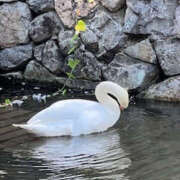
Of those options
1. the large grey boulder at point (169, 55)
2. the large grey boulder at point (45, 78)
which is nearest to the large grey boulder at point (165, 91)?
the large grey boulder at point (169, 55)

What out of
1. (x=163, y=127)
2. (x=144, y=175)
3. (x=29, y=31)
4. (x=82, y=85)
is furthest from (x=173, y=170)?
(x=29, y=31)

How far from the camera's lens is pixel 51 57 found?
9.44 metres

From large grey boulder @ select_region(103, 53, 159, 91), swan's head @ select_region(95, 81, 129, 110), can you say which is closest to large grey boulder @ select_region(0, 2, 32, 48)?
large grey boulder @ select_region(103, 53, 159, 91)

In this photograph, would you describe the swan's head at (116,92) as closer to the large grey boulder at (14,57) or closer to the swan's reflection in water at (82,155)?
the swan's reflection in water at (82,155)

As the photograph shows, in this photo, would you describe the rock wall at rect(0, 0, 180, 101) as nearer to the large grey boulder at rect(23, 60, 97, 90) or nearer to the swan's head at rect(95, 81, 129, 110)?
the large grey boulder at rect(23, 60, 97, 90)

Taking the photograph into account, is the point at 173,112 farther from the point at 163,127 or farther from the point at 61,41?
the point at 61,41

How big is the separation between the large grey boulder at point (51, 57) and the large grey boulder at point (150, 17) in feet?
4.74

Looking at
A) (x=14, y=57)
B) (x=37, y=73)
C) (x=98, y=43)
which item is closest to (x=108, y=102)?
(x=98, y=43)

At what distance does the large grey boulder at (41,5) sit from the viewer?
9469 mm

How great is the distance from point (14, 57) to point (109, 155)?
4.78 meters

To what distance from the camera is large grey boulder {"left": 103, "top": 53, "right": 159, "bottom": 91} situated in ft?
27.5

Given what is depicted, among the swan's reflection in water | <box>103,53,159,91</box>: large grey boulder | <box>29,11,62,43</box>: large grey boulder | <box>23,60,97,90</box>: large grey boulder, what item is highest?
<box>29,11,62,43</box>: large grey boulder

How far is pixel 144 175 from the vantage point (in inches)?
191

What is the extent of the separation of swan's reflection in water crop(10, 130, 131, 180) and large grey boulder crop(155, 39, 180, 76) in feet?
6.89
